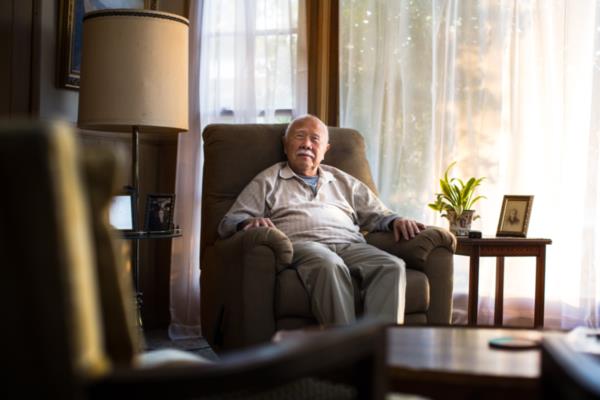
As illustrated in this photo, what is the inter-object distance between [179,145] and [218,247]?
4.42 ft

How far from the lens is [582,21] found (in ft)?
12.2

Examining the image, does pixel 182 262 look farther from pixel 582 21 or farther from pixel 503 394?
pixel 503 394

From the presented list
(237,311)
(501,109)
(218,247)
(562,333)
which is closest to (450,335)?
(562,333)

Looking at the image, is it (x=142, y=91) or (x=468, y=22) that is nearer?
(x=142, y=91)

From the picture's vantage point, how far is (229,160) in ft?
11.2

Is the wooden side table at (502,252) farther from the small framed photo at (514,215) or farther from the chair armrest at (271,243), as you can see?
the chair armrest at (271,243)

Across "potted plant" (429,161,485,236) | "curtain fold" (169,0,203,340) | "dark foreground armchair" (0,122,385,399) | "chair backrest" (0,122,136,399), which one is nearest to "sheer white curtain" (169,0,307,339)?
"curtain fold" (169,0,203,340)

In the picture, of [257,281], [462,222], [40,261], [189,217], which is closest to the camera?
[40,261]

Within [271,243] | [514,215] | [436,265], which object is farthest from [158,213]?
[514,215]

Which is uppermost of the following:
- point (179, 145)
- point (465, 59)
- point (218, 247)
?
point (465, 59)

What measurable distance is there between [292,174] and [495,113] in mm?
1145

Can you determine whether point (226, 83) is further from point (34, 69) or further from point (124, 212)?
point (124, 212)

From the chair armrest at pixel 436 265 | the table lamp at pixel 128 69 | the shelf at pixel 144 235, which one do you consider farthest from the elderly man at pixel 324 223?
the table lamp at pixel 128 69

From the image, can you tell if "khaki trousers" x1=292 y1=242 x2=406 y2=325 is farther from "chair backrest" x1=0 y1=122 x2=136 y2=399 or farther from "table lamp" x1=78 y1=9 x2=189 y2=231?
"chair backrest" x1=0 y1=122 x2=136 y2=399
